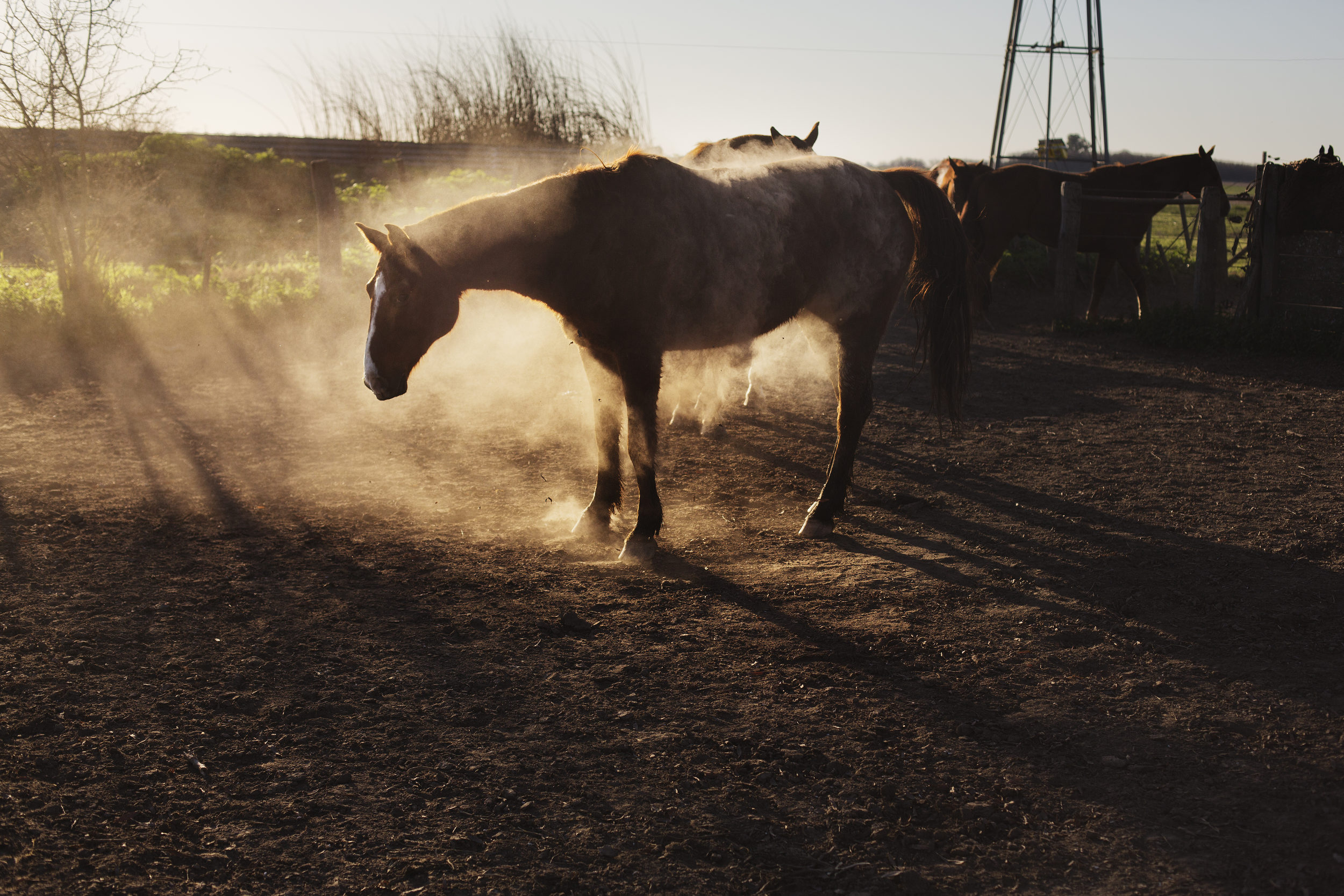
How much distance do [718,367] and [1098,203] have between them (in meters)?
7.62

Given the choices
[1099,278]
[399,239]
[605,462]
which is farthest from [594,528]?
[1099,278]

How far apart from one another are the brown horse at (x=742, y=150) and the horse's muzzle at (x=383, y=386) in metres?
2.46

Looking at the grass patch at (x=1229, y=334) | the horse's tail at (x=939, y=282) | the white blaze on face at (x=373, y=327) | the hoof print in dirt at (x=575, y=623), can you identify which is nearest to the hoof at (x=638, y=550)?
the hoof print in dirt at (x=575, y=623)

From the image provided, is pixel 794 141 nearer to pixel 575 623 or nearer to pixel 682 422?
pixel 682 422

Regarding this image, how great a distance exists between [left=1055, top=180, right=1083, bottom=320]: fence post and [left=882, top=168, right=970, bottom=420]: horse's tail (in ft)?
23.9

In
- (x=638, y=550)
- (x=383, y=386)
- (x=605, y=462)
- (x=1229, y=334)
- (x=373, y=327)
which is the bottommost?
(x=638, y=550)

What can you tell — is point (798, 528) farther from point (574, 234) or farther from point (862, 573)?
point (574, 234)

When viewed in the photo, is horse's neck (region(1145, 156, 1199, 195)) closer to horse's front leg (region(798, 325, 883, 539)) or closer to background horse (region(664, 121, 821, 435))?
background horse (region(664, 121, 821, 435))

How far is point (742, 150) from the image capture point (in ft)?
19.9

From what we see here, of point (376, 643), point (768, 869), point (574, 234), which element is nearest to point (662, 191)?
point (574, 234)

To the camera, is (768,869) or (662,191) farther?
(662,191)

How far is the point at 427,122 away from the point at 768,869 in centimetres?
1999

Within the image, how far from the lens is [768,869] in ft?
7.55

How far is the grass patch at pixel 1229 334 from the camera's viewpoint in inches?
377
